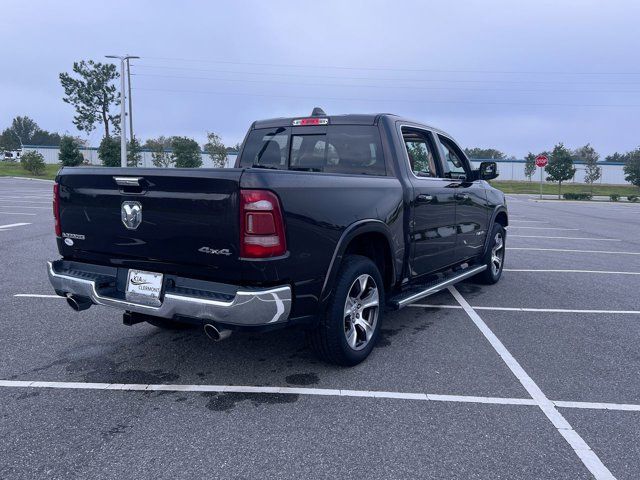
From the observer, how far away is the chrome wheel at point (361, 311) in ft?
13.3

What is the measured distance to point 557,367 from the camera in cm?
418

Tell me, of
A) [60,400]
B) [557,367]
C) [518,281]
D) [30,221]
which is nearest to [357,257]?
[557,367]

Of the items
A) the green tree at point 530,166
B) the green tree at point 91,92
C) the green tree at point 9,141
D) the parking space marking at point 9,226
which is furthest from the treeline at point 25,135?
the parking space marking at point 9,226

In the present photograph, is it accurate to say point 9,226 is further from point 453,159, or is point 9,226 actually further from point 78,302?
point 453,159

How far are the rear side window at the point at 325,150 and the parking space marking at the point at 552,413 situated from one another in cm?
185

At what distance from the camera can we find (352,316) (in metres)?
4.09

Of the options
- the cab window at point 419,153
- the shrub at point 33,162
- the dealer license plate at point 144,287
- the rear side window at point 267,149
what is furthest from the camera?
the shrub at point 33,162

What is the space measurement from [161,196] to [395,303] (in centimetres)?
210

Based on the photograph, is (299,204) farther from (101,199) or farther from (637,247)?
(637,247)

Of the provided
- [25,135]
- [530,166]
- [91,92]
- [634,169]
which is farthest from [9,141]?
[634,169]

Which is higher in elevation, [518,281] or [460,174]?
[460,174]

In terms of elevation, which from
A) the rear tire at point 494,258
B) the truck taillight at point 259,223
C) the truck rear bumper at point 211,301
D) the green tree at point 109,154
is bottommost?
the rear tire at point 494,258

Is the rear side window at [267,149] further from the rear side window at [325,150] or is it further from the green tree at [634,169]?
the green tree at [634,169]

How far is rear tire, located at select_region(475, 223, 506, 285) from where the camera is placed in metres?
6.89
